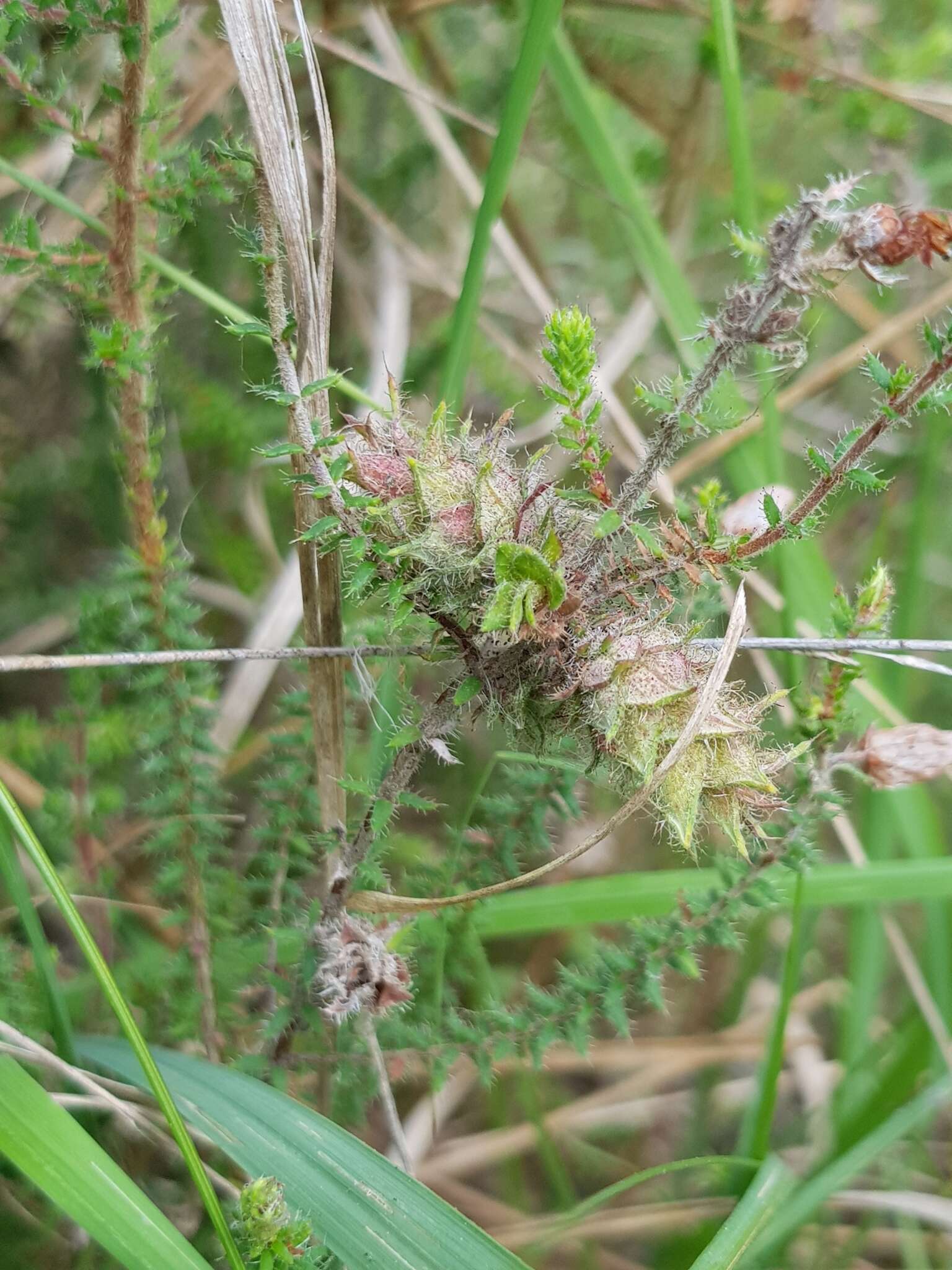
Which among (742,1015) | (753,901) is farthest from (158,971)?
(742,1015)

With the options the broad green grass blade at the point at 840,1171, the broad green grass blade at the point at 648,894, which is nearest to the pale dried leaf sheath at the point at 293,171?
the broad green grass blade at the point at 648,894

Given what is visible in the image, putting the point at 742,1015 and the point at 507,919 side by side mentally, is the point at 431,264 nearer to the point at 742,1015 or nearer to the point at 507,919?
the point at 507,919

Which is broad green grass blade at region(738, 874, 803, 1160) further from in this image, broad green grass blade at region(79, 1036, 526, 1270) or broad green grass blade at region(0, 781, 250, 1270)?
broad green grass blade at region(0, 781, 250, 1270)

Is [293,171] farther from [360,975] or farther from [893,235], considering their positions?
[360,975]

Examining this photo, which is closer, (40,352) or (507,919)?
(507,919)

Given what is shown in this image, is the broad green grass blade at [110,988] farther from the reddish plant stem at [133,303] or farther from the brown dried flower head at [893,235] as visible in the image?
the brown dried flower head at [893,235]

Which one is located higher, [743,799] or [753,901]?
[743,799]

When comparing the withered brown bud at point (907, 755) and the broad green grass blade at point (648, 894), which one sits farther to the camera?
the broad green grass blade at point (648, 894)
